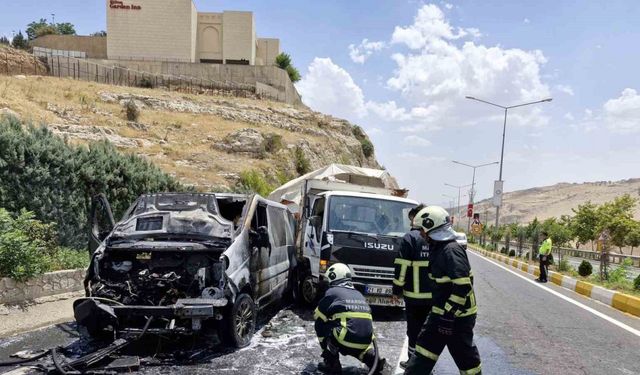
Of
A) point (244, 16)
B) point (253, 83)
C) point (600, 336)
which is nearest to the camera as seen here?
point (600, 336)

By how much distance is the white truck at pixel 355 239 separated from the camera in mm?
7992

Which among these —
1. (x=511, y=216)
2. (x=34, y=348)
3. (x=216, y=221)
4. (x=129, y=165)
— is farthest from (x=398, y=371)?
(x=511, y=216)

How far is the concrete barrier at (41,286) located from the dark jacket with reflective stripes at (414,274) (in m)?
5.79

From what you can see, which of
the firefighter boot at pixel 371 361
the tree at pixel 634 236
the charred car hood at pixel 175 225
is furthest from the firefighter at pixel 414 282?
the tree at pixel 634 236

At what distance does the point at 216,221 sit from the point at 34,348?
2635 mm

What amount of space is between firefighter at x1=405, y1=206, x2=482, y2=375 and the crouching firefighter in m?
0.76

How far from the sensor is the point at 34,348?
570 centimetres

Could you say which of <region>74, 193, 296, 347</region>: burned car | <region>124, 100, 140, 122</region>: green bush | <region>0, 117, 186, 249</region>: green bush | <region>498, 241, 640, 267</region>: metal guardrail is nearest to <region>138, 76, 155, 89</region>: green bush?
<region>124, 100, 140, 122</region>: green bush

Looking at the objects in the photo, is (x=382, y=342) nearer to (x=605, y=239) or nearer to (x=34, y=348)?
(x=34, y=348)

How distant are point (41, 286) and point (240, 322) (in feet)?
13.0

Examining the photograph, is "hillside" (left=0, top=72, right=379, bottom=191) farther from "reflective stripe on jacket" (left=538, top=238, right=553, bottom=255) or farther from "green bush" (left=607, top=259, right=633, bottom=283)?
"green bush" (left=607, top=259, right=633, bottom=283)

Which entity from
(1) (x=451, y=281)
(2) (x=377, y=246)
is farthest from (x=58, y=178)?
(1) (x=451, y=281)

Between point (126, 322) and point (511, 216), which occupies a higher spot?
point (126, 322)

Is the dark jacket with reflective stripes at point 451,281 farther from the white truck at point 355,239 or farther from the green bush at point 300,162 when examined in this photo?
the green bush at point 300,162
